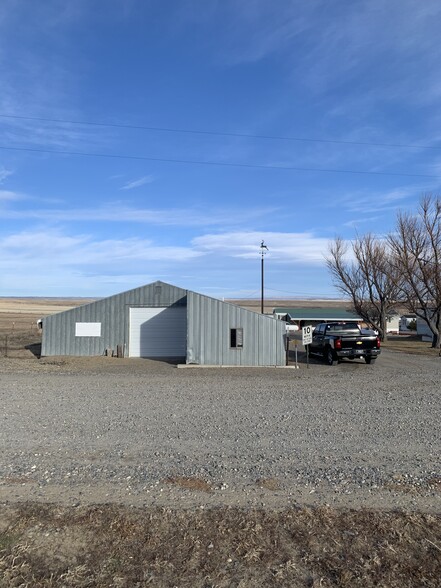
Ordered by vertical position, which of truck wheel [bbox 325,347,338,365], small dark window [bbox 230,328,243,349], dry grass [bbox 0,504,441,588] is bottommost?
dry grass [bbox 0,504,441,588]

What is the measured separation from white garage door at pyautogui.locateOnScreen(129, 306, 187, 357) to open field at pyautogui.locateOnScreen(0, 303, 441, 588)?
589 inches

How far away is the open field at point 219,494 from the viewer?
3.56m

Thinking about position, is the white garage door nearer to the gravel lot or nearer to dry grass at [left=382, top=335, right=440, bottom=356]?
the gravel lot

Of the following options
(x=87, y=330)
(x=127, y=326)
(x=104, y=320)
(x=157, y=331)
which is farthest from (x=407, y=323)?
(x=87, y=330)

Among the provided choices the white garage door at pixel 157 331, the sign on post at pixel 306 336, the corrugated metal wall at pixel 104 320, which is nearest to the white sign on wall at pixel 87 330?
the corrugated metal wall at pixel 104 320

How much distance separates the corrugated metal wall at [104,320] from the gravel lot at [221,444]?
35.7 ft

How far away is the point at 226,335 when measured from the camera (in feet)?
75.2

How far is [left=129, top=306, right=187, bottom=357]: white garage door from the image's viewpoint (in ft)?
86.6

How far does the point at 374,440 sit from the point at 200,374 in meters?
11.6

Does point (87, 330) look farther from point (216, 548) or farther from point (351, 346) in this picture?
point (216, 548)

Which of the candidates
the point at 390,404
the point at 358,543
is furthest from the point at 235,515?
the point at 390,404

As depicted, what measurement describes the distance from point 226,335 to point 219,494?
58.5ft

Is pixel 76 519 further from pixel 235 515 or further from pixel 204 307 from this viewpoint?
pixel 204 307

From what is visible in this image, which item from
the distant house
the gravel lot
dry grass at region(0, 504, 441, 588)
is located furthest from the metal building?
the distant house
